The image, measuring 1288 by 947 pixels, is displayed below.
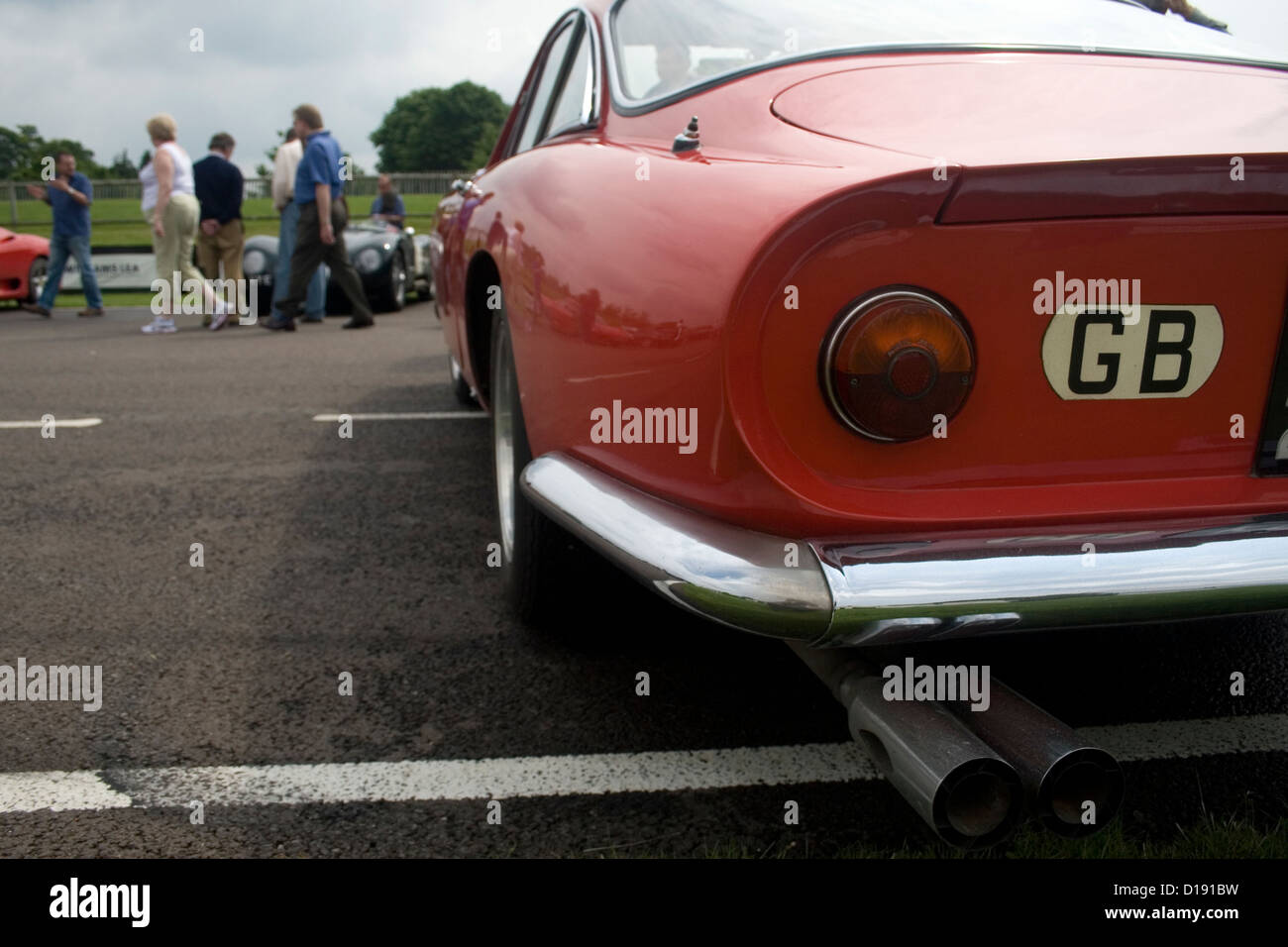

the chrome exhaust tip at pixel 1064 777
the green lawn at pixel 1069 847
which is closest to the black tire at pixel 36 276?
the green lawn at pixel 1069 847

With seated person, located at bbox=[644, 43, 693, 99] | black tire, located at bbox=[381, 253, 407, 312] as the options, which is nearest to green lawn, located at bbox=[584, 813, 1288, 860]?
seated person, located at bbox=[644, 43, 693, 99]

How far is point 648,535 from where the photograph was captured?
5.53ft

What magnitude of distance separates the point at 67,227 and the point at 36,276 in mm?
2192

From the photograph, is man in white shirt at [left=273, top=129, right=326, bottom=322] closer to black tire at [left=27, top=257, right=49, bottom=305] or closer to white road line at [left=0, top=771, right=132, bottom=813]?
black tire at [left=27, top=257, right=49, bottom=305]

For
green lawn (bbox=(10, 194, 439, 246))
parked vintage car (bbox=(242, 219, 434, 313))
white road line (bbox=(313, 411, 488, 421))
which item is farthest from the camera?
green lawn (bbox=(10, 194, 439, 246))

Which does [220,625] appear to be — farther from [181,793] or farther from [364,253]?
[364,253]

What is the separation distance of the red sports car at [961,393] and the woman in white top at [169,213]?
9070 millimetres

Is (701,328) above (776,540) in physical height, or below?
above

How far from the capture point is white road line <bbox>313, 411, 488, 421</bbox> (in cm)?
548

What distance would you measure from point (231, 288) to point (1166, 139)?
31.9ft

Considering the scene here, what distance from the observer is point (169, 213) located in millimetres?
9836

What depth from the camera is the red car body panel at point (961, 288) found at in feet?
5.11

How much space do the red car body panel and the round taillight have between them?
0.08 ft
